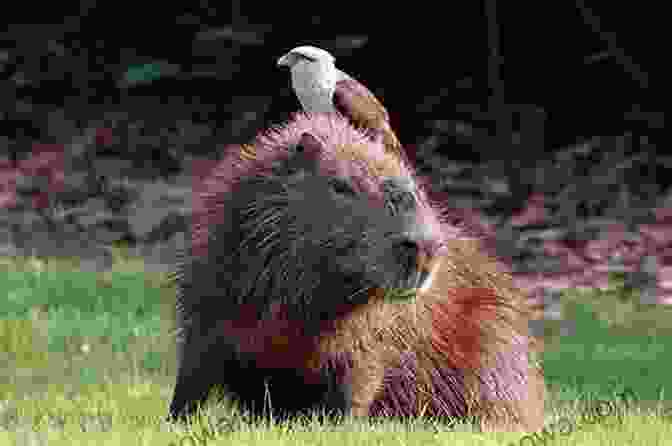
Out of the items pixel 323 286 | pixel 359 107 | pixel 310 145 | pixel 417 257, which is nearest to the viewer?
pixel 417 257

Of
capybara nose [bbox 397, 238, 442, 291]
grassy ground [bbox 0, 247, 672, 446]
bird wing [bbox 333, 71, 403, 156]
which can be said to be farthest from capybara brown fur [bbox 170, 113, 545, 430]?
bird wing [bbox 333, 71, 403, 156]

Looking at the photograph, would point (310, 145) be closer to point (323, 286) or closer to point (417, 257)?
point (323, 286)

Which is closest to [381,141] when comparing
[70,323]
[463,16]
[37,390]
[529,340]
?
[529,340]

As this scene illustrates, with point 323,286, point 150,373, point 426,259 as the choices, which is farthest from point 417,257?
point 150,373

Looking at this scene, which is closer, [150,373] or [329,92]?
[329,92]

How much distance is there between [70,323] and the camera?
26.4 feet

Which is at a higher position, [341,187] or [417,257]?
[341,187]

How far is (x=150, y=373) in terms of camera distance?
694cm

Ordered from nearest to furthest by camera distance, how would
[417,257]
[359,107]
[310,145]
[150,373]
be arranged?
[417,257] → [310,145] → [359,107] → [150,373]

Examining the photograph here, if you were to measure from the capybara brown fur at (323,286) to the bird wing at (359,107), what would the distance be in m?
0.23

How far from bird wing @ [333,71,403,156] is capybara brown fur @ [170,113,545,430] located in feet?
0.74

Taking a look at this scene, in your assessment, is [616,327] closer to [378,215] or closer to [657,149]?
[657,149]

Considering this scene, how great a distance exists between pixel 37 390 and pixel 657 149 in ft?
23.4

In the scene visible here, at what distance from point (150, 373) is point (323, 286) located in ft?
9.46
